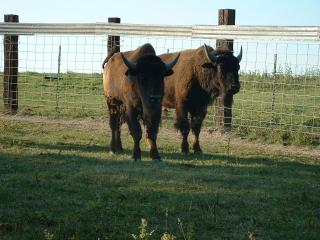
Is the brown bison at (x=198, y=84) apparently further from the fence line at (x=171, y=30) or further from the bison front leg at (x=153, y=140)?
the fence line at (x=171, y=30)

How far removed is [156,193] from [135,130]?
3334mm

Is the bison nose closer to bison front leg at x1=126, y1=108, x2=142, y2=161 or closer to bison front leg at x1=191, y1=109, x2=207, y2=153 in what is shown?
bison front leg at x1=126, y1=108, x2=142, y2=161

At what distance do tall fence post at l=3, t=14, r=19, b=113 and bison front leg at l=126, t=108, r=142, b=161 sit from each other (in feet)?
25.8

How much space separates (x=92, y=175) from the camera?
27.4ft

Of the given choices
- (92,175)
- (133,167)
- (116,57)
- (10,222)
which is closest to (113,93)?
(116,57)

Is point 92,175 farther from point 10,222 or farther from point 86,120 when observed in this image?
point 86,120

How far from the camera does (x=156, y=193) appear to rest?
7301mm

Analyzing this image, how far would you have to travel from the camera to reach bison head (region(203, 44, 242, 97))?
11.8 metres

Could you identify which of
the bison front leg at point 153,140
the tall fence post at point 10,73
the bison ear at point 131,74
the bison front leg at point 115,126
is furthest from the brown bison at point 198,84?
the tall fence post at point 10,73

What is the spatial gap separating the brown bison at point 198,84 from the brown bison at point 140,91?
50.0 inches

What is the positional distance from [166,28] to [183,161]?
19.6 ft

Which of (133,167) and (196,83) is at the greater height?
(196,83)

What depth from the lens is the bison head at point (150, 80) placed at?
1007 centimetres

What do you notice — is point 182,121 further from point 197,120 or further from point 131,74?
point 131,74
